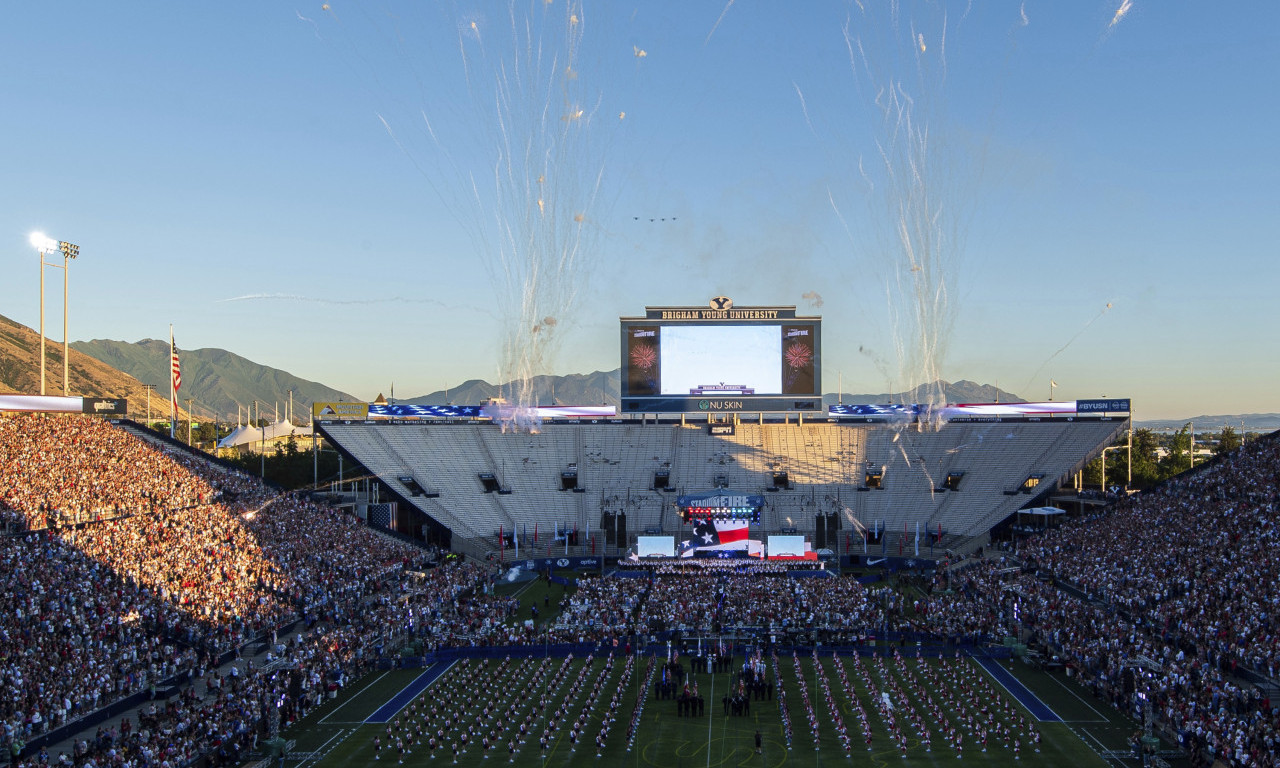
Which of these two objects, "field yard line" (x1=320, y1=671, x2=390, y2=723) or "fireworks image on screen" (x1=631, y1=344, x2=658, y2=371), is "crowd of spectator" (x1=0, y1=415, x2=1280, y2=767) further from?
"fireworks image on screen" (x1=631, y1=344, x2=658, y2=371)

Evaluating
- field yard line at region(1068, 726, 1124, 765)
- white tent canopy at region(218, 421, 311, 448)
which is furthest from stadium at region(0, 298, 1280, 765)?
white tent canopy at region(218, 421, 311, 448)

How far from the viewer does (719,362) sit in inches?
2068

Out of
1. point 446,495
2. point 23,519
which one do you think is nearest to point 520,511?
point 446,495

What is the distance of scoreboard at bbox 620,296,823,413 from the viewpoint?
52344 millimetres

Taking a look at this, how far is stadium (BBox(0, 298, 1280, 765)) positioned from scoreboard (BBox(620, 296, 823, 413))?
175 millimetres

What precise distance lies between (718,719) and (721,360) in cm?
2959

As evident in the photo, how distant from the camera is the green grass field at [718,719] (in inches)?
862

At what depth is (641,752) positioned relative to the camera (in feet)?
73.0

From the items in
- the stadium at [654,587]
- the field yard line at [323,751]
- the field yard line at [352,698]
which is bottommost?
the field yard line at [352,698]

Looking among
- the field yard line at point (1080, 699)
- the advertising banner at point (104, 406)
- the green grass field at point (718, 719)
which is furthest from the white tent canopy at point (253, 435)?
the field yard line at point (1080, 699)

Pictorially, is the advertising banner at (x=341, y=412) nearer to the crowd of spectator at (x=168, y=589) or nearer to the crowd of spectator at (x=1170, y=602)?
the crowd of spectator at (x=168, y=589)

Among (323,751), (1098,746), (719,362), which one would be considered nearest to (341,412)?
(719,362)

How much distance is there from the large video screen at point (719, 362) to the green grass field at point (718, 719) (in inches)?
920

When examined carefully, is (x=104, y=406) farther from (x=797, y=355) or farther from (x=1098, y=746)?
(x=1098, y=746)
